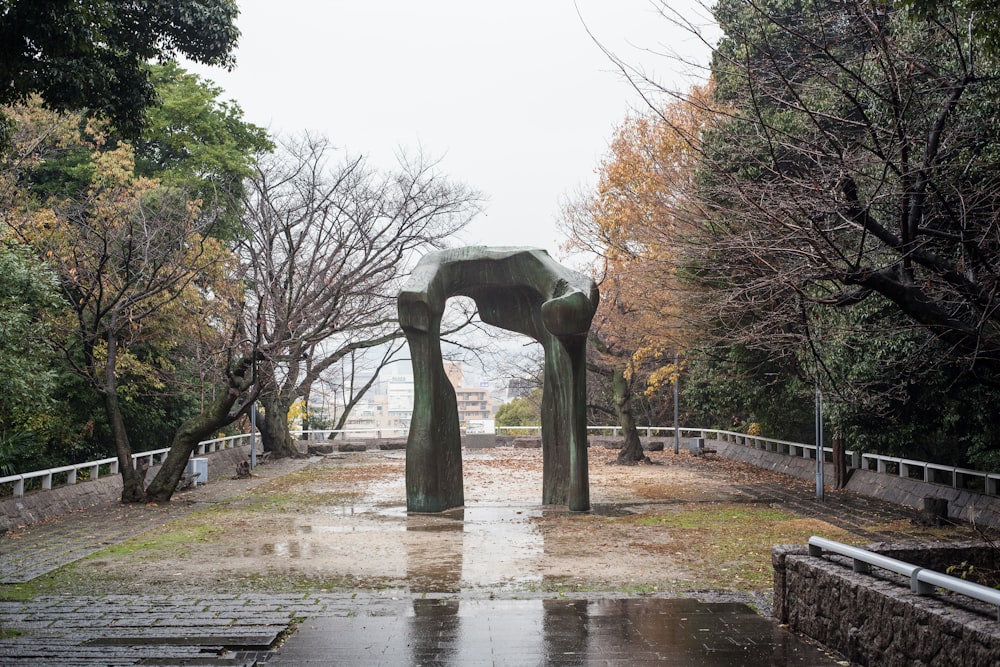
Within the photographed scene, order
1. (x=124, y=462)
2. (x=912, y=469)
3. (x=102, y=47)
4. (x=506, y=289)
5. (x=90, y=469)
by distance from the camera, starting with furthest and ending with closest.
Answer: (x=912, y=469) → (x=90, y=469) → (x=506, y=289) → (x=124, y=462) → (x=102, y=47)

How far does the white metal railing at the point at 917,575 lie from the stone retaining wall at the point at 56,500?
11.7 meters

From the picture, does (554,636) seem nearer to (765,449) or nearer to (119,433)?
(119,433)

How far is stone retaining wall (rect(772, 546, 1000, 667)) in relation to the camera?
18.6ft

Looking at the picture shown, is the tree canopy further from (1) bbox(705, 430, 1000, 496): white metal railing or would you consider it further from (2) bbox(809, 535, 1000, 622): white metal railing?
(1) bbox(705, 430, 1000, 496): white metal railing

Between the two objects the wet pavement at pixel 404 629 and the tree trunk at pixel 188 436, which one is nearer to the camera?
the wet pavement at pixel 404 629

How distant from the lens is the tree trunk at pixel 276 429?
3150 cm

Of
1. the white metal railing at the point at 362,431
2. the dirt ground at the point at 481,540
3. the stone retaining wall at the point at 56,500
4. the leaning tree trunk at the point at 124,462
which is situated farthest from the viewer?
the white metal railing at the point at 362,431

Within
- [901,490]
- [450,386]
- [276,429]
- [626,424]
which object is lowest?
[901,490]

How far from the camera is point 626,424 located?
29.1m

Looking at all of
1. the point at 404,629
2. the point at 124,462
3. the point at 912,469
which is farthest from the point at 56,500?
the point at 912,469

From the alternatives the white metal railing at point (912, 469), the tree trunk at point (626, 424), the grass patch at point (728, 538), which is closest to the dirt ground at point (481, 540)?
the grass patch at point (728, 538)

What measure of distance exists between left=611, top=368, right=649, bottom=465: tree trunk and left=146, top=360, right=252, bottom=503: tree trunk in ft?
44.7

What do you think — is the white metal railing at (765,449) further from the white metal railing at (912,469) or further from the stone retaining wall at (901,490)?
the stone retaining wall at (901,490)

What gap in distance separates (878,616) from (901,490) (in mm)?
12375
